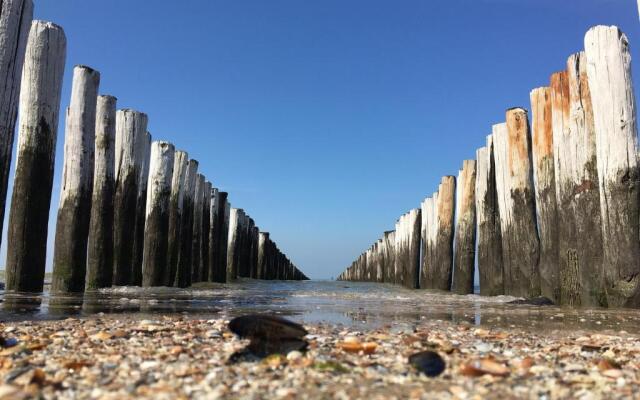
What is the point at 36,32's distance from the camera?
7242mm

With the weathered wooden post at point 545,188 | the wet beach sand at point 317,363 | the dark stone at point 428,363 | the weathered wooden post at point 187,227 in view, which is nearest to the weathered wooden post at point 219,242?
the weathered wooden post at point 187,227

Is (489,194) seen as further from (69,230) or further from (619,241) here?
(69,230)

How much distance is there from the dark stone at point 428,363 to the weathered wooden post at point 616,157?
15.7ft

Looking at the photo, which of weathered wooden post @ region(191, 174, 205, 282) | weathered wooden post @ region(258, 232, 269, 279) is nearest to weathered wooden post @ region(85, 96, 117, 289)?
weathered wooden post @ region(191, 174, 205, 282)

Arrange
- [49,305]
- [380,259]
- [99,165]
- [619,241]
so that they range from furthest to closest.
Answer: [380,259] < [99,165] < [619,241] < [49,305]

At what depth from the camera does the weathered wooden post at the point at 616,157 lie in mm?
6117

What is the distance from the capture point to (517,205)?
346 inches

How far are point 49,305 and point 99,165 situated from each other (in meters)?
4.33

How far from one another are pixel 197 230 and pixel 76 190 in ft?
24.0

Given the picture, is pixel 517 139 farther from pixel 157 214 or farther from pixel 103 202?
pixel 157 214

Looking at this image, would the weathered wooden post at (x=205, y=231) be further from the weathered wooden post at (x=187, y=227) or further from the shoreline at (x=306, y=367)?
the shoreline at (x=306, y=367)

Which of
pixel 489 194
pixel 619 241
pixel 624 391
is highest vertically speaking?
pixel 489 194

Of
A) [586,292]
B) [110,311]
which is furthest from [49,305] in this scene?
[586,292]

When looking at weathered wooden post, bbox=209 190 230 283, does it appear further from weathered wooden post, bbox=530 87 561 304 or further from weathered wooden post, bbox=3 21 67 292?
weathered wooden post, bbox=530 87 561 304
